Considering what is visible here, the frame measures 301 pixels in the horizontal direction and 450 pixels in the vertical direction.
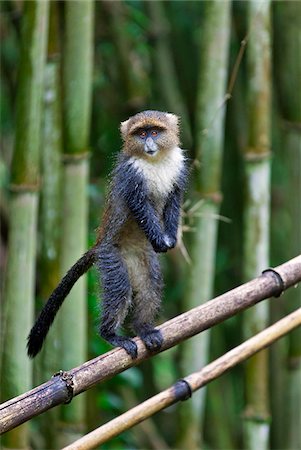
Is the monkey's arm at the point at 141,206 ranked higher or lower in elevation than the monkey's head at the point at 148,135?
lower

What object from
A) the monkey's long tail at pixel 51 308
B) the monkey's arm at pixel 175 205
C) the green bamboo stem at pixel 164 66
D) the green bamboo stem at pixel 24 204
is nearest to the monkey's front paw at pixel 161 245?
the monkey's arm at pixel 175 205

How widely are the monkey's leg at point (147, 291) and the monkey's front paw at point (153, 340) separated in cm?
20

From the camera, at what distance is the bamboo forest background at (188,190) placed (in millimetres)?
3082

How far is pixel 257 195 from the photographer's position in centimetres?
353

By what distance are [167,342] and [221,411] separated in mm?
2408

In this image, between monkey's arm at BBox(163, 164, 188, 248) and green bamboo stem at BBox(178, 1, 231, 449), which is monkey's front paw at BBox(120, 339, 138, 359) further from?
green bamboo stem at BBox(178, 1, 231, 449)

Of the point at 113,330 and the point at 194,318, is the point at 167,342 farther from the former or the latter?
the point at 113,330

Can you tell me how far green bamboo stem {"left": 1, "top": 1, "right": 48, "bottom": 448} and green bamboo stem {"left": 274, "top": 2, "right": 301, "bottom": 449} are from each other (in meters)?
1.14

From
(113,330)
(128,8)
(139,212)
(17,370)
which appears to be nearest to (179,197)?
(139,212)

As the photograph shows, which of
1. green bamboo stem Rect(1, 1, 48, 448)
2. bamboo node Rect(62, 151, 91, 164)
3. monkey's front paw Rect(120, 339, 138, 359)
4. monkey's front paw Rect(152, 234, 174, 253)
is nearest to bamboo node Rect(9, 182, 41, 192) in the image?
green bamboo stem Rect(1, 1, 48, 448)

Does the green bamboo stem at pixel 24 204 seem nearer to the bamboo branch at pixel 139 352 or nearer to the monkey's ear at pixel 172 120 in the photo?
the monkey's ear at pixel 172 120

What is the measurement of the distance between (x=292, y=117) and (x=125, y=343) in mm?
1445

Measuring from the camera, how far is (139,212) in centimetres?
283

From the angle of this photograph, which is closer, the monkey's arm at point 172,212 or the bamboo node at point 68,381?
the bamboo node at point 68,381
